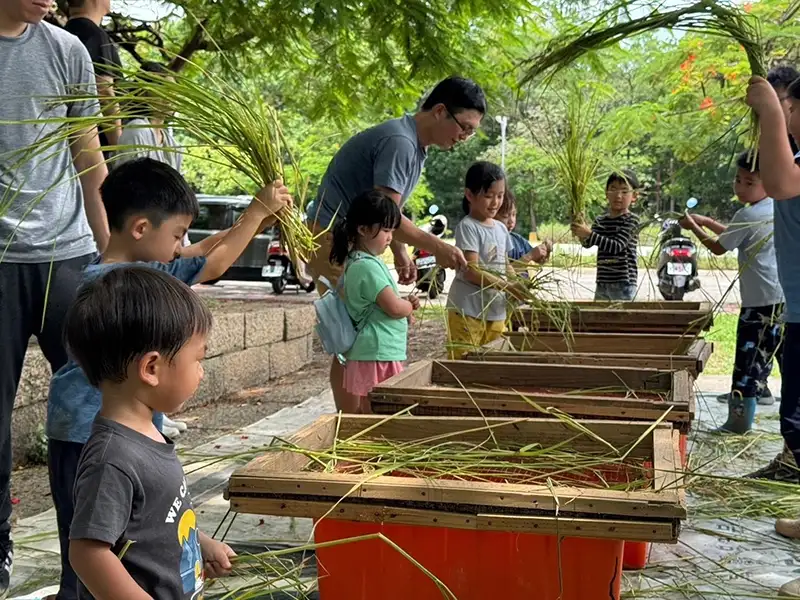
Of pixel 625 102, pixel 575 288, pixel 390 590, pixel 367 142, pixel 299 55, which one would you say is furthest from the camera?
pixel 625 102

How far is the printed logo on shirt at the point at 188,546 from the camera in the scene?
1.74 m

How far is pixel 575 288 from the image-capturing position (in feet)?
18.9

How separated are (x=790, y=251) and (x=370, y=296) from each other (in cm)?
177

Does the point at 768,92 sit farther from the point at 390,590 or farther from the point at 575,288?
the point at 575,288

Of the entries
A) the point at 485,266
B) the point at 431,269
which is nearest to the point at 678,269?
the point at 431,269

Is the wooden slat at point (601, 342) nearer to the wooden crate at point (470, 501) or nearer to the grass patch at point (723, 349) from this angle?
the wooden crate at point (470, 501)

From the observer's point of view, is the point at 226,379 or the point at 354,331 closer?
the point at 354,331

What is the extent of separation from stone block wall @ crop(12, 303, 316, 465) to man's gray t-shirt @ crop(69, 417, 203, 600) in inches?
130

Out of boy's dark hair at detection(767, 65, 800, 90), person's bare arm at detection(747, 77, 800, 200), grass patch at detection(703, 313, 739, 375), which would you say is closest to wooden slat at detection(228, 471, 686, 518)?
person's bare arm at detection(747, 77, 800, 200)

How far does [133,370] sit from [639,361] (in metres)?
2.64

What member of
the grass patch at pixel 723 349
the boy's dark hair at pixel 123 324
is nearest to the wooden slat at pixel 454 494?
the boy's dark hair at pixel 123 324

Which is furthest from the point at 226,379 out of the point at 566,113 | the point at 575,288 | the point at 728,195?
the point at 728,195

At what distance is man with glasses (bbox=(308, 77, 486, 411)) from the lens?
419 cm

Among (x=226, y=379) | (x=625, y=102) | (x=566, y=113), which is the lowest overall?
(x=226, y=379)
